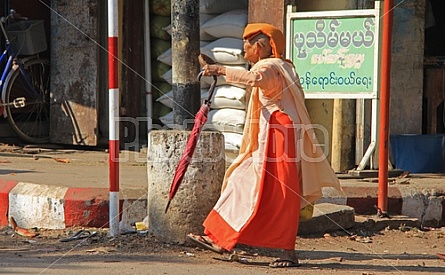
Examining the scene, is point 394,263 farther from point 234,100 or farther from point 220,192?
point 234,100

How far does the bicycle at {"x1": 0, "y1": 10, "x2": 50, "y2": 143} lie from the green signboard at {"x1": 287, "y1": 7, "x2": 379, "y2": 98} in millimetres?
3522

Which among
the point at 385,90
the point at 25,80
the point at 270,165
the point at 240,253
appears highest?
the point at 25,80

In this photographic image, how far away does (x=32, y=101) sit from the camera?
1028 cm

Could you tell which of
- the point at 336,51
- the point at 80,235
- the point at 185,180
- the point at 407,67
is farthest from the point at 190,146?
the point at 407,67

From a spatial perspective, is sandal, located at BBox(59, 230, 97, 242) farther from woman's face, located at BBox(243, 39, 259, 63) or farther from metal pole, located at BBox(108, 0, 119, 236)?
woman's face, located at BBox(243, 39, 259, 63)

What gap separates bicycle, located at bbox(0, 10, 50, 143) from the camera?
995 cm

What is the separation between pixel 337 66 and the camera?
7559 millimetres

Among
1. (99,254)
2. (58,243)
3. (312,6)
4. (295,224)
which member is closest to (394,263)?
(295,224)

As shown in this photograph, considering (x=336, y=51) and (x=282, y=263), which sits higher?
(x=336, y=51)

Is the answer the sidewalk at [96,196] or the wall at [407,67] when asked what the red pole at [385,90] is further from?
the wall at [407,67]

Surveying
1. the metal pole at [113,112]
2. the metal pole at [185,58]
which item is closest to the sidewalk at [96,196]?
the metal pole at [113,112]

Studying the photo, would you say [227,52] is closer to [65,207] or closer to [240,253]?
[65,207]

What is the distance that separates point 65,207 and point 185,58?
5.00ft

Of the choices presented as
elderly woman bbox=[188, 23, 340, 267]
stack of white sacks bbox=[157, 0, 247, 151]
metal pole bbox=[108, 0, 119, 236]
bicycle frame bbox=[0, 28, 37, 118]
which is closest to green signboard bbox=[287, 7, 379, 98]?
stack of white sacks bbox=[157, 0, 247, 151]
